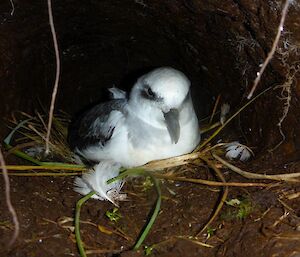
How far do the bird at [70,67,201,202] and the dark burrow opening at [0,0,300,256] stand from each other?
353mm

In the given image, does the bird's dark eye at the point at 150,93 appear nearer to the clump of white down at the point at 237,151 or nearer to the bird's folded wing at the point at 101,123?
the bird's folded wing at the point at 101,123

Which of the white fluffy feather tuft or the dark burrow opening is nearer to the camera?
the dark burrow opening

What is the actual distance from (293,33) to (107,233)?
1.55 meters

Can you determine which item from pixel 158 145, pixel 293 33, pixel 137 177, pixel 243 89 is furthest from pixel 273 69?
pixel 137 177

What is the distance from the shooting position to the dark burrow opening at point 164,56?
309 centimetres

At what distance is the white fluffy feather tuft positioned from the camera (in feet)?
10.6

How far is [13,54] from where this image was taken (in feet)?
12.1

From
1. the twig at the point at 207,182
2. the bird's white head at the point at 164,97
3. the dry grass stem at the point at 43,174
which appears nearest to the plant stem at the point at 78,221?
the dry grass stem at the point at 43,174

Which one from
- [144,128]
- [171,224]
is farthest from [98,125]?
[171,224]

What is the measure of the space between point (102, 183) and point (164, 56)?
175 cm

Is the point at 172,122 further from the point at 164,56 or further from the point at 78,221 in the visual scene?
the point at 164,56

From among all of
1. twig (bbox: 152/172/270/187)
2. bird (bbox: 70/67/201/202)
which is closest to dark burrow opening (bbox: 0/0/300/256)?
twig (bbox: 152/172/270/187)

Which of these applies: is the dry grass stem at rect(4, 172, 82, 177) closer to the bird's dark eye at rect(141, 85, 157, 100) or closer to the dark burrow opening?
the dark burrow opening

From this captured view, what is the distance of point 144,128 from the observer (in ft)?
Answer: 11.7
